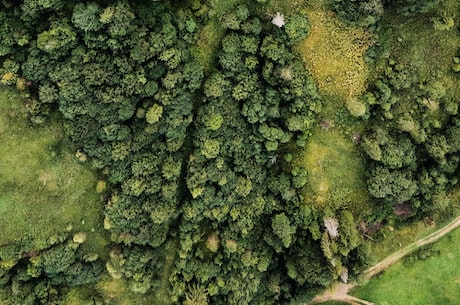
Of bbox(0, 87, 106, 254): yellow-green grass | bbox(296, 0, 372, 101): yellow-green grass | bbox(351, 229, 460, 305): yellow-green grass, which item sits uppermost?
bbox(296, 0, 372, 101): yellow-green grass

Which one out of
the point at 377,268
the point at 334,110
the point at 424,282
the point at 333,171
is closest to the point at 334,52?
the point at 334,110

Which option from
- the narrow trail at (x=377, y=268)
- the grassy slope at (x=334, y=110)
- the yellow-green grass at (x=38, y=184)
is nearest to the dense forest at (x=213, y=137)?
Answer: the grassy slope at (x=334, y=110)

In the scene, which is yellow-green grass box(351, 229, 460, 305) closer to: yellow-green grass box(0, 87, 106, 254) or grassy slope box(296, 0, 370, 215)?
grassy slope box(296, 0, 370, 215)

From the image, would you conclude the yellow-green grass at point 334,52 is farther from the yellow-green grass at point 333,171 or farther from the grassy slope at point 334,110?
the yellow-green grass at point 333,171

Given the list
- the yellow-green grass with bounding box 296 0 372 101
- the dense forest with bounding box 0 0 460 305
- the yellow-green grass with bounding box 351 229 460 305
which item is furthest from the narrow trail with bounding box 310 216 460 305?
the yellow-green grass with bounding box 296 0 372 101

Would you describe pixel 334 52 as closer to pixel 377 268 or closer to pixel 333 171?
pixel 333 171

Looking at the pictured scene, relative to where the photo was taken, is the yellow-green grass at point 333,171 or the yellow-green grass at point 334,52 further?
the yellow-green grass at point 333,171
